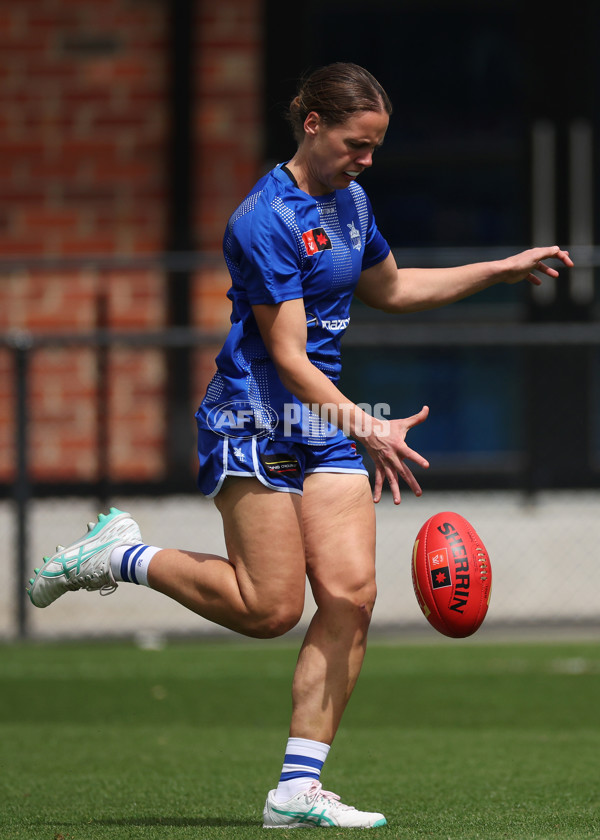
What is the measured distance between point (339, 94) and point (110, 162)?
272 inches

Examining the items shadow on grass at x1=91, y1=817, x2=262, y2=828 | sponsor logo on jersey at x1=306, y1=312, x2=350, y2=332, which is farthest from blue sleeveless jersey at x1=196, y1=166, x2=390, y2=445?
shadow on grass at x1=91, y1=817, x2=262, y2=828

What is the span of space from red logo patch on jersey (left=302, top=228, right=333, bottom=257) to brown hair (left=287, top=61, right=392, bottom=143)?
318mm

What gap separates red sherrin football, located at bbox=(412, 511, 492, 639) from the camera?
3967 millimetres

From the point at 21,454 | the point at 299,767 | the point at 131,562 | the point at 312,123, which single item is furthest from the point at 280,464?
the point at 21,454

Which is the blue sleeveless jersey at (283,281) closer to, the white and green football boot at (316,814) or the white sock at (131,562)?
the white sock at (131,562)

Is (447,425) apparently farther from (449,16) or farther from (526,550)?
(449,16)

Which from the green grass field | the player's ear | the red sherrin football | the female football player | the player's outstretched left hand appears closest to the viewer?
the female football player

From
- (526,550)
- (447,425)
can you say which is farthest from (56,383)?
(526,550)

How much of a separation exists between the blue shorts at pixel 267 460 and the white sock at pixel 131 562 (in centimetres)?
30

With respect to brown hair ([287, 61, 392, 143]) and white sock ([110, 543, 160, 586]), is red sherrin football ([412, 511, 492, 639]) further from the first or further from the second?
brown hair ([287, 61, 392, 143])

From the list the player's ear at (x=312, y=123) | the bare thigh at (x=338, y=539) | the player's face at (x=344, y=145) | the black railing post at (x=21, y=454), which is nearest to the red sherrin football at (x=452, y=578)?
the bare thigh at (x=338, y=539)

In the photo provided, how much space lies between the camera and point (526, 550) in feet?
31.5

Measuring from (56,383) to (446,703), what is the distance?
4.51 meters

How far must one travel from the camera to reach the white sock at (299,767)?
3832 millimetres
